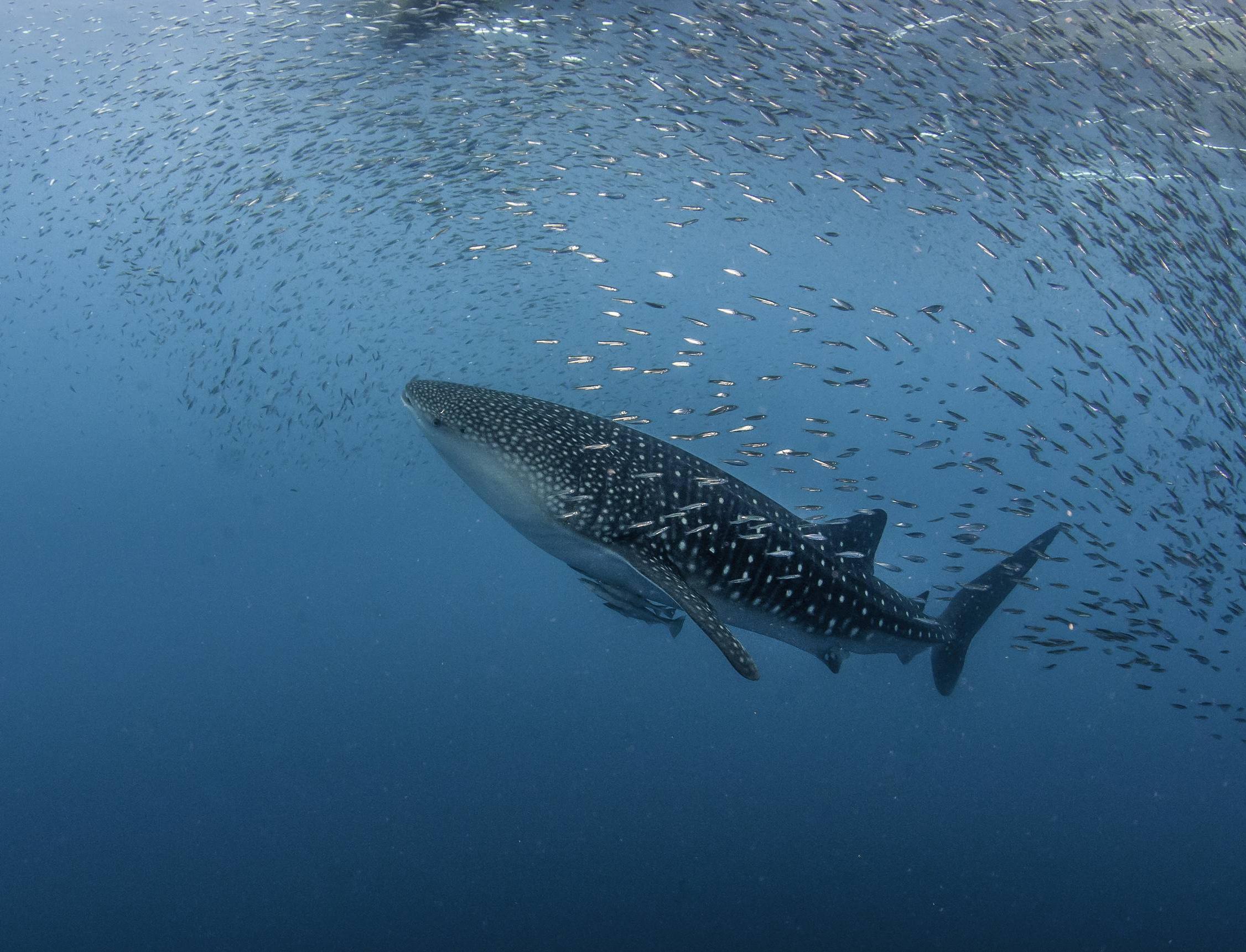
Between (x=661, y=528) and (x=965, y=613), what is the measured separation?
4.38 meters

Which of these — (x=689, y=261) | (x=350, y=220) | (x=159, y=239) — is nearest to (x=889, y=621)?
(x=159, y=239)

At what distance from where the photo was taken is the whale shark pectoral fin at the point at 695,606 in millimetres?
4410

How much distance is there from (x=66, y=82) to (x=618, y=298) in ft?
64.4

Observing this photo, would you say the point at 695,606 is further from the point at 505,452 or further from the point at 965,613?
the point at 965,613

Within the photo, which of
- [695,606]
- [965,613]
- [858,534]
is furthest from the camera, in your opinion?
[965,613]

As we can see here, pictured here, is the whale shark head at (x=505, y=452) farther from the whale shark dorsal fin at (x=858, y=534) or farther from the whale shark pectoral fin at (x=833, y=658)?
the whale shark pectoral fin at (x=833, y=658)

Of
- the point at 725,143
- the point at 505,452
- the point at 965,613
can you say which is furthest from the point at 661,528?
the point at 725,143

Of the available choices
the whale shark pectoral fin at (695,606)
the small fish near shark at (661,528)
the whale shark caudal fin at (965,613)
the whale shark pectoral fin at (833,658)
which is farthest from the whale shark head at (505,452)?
the whale shark caudal fin at (965,613)

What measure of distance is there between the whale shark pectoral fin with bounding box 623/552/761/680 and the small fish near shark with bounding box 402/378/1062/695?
12mm

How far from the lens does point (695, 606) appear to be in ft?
14.9

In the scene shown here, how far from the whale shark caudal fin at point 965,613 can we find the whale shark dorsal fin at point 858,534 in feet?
5.70

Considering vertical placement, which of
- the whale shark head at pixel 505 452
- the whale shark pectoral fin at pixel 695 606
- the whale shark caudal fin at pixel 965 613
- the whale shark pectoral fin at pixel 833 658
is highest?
the whale shark head at pixel 505 452

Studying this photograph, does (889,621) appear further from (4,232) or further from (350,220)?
(4,232)

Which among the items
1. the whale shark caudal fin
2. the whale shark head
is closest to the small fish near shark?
the whale shark head
